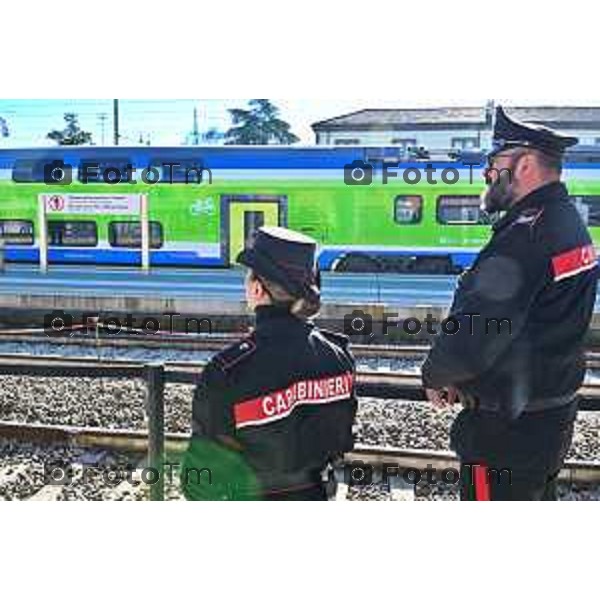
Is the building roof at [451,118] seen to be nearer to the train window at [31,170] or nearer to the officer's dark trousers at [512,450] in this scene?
the officer's dark trousers at [512,450]

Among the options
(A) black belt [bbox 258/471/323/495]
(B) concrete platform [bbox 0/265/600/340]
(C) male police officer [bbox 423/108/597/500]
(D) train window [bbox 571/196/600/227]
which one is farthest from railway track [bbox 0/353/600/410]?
(D) train window [bbox 571/196/600/227]

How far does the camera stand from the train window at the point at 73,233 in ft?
9.50

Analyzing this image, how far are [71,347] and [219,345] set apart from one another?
139 inches

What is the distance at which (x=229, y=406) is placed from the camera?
2127mm

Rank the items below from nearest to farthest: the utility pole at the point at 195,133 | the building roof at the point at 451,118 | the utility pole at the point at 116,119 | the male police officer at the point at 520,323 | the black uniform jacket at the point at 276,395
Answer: the black uniform jacket at the point at 276,395
the male police officer at the point at 520,323
the building roof at the point at 451,118
the utility pole at the point at 116,119
the utility pole at the point at 195,133

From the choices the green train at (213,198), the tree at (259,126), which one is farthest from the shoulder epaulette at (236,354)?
the tree at (259,126)

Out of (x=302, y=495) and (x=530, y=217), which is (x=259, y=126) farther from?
(x=302, y=495)

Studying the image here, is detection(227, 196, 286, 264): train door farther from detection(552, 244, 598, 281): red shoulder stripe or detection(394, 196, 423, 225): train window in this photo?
detection(552, 244, 598, 281): red shoulder stripe

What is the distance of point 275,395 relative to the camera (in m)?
2.13

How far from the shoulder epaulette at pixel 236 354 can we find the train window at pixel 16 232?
1.17 m

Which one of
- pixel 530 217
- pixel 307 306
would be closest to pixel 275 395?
pixel 307 306

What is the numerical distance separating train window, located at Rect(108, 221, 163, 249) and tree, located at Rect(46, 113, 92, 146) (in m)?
0.37

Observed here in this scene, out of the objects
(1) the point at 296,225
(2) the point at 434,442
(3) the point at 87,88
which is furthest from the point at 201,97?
(2) the point at 434,442

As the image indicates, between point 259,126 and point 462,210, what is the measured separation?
838 millimetres
